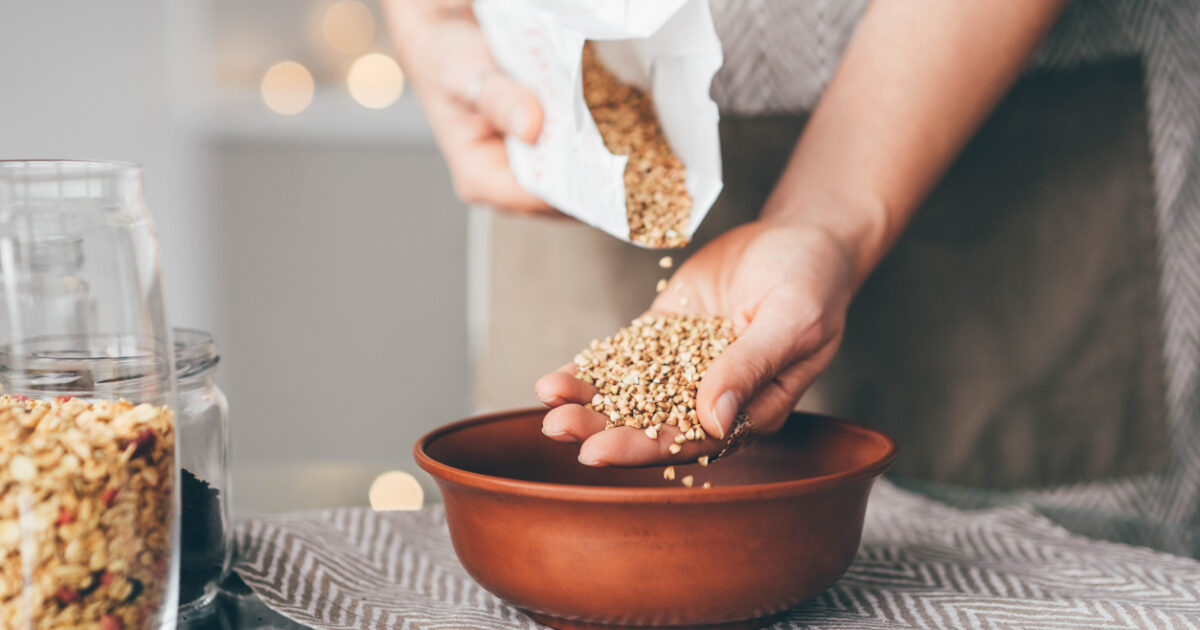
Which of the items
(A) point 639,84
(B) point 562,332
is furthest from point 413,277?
(A) point 639,84

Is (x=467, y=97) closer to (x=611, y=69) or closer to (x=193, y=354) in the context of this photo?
(x=611, y=69)

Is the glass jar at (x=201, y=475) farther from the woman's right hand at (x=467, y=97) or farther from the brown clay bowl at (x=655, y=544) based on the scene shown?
the woman's right hand at (x=467, y=97)

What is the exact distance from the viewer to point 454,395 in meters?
2.99

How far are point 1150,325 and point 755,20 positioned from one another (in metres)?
0.70

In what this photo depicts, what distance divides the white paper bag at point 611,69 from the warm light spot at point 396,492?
0.37 meters

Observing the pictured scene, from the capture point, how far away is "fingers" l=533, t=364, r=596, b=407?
2.35ft

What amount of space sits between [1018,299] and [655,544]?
94cm

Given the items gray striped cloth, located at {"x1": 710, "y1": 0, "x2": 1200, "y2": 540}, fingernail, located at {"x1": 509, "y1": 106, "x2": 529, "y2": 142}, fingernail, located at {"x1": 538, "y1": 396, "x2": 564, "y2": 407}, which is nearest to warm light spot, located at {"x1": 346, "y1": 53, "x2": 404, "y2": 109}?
gray striped cloth, located at {"x1": 710, "y1": 0, "x2": 1200, "y2": 540}

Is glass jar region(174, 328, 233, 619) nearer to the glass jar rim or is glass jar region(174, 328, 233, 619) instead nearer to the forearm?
the glass jar rim

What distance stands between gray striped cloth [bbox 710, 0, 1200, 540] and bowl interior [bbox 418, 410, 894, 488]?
52cm

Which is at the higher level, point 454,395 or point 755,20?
point 755,20

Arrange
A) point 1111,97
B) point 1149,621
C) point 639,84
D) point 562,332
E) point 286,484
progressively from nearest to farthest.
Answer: point 1149,621 < point 639,84 < point 286,484 < point 1111,97 < point 562,332

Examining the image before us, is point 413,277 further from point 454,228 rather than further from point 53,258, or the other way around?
point 53,258

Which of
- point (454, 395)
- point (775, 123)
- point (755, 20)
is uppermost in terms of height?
point (755, 20)
